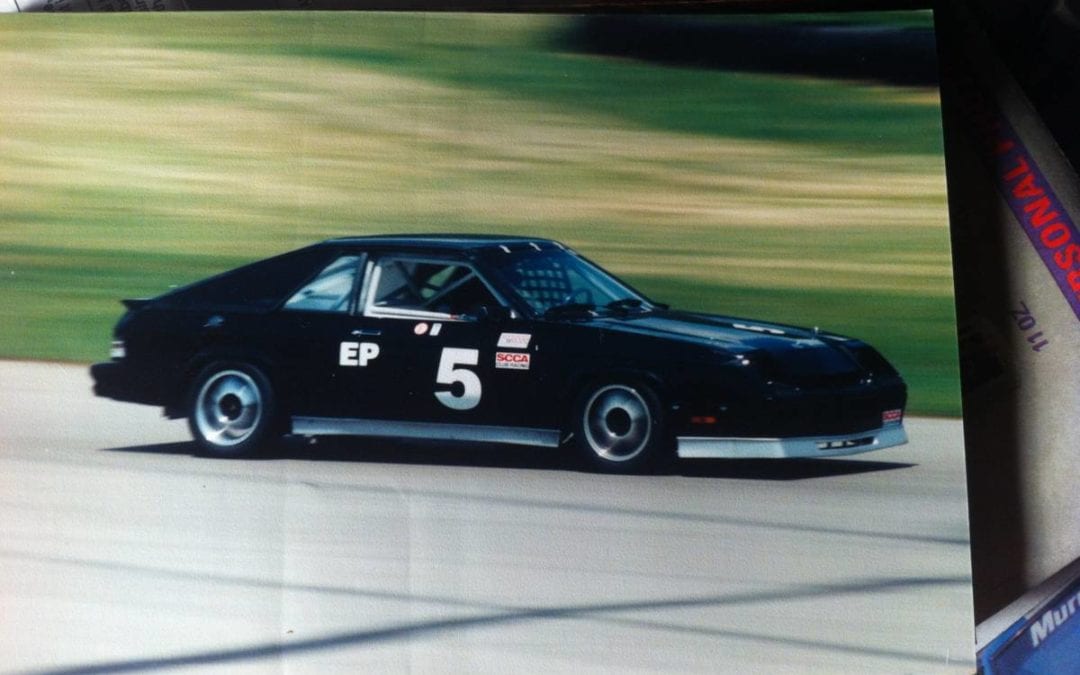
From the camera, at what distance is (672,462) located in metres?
2.16

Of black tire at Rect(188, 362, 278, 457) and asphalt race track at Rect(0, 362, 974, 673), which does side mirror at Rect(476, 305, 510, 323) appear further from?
black tire at Rect(188, 362, 278, 457)

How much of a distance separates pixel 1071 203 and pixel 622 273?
1243 mm

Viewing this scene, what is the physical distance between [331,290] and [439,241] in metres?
0.28

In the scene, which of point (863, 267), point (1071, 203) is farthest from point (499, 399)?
point (1071, 203)

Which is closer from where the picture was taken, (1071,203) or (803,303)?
(803,303)

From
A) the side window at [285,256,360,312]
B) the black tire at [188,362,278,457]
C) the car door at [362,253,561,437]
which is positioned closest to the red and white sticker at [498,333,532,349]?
the car door at [362,253,561,437]

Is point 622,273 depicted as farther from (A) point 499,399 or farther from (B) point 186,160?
(B) point 186,160

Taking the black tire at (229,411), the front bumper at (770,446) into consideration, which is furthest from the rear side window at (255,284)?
the front bumper at (770,446)

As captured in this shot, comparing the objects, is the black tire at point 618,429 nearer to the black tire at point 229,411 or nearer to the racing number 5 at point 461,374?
the racing number 5 at point 461,374

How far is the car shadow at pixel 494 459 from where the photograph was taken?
7.14ft

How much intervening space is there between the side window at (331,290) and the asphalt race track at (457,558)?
0.33m

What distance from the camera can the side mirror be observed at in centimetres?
218

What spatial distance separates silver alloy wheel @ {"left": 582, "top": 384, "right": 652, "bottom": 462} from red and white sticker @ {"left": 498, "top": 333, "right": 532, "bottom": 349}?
20 cm

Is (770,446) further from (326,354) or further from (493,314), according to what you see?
(326,354)
